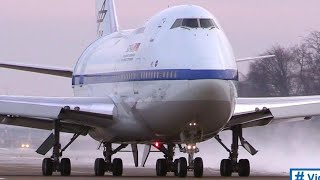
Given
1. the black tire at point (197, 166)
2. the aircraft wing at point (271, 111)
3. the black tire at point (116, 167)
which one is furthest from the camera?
the black tire at point (116, 167)

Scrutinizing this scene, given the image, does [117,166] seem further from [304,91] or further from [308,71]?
[308,71]

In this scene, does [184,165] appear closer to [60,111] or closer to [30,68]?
[60,111]

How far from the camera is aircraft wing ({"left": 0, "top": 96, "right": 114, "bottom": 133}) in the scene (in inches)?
1374

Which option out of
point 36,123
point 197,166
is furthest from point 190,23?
point 36,123

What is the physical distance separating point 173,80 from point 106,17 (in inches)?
683

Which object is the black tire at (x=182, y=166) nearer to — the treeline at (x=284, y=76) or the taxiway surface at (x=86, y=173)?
the taxiway surface at (x=86, y=173)

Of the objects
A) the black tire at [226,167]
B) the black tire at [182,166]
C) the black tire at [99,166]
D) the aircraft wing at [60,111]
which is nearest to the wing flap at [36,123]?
the aircraft wing at [60,111]

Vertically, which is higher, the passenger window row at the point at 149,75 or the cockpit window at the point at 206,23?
the cockpit window at the point at 206,23

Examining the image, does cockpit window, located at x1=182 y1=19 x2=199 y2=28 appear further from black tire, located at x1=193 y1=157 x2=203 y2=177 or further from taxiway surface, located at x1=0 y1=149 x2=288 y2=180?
taxiway surface, located at x1=0 y1=149 x2=288 y2=180

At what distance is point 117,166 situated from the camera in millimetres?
37844

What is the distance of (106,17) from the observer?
4997 cm

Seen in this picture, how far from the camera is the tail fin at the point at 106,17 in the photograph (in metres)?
48.8

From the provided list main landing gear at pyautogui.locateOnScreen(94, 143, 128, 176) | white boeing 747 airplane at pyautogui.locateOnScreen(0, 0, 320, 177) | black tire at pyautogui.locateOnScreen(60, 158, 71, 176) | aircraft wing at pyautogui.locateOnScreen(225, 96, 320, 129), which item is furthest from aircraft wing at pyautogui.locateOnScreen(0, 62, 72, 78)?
aircraft wing at pyautogui.locateOnScreen(225, 96, 320, 129)

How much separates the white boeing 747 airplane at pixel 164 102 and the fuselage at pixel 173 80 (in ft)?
0.10
